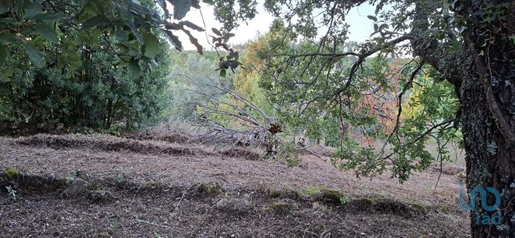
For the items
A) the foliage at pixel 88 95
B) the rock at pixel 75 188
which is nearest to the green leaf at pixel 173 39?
the rock at pixel 75 188

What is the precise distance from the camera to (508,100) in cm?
114

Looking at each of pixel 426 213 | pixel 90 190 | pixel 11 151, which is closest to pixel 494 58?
pixel 426 213

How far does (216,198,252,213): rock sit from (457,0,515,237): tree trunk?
4.24 feet

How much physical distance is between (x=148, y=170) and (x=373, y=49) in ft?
6.60

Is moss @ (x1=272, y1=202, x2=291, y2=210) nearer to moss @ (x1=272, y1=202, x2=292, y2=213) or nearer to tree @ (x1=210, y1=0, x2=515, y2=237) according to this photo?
moss @ (x1=272, y1=202, x2=292, y2=213)

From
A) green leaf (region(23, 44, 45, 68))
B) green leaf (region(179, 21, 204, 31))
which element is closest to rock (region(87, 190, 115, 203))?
green leaf (region(23, 44, 45, 68))

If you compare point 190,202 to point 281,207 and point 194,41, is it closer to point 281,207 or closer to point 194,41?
point 281,207

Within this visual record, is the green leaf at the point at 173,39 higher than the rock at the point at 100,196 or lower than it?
higher

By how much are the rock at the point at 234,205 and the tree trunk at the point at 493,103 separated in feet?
4.24

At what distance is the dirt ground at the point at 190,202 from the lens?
6.08ft

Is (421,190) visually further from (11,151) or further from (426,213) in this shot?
(11,151)

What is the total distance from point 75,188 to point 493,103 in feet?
7.75

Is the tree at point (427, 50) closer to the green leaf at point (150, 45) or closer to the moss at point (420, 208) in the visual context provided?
the green leaf at point (150, 45)

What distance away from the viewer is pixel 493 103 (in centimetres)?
108
